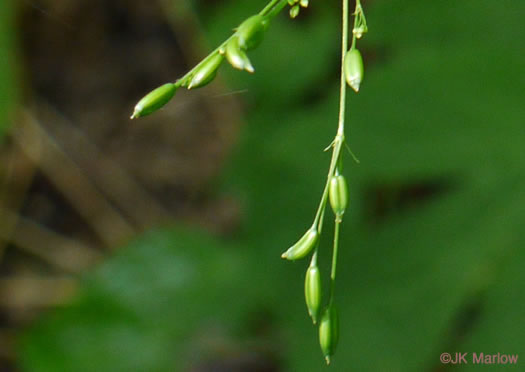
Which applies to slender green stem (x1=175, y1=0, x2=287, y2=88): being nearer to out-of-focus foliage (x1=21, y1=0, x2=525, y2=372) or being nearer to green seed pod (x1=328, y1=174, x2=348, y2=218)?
green seed pod (x1=328, y1=174, x2=348, y2=218)

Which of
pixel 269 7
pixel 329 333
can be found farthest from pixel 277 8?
pixel 329 333

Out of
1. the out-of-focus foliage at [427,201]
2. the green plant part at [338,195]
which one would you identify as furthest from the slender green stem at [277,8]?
the out-of-focus foliage at [427,201]

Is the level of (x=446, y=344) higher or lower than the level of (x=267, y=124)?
lower

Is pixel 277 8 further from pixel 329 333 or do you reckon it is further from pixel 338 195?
pixel 329 333

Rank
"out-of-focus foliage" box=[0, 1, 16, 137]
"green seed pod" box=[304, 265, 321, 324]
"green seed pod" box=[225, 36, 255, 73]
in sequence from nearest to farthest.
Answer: "green seed pod" box=[225, 36, 255, 73], "green seed pod" box=[304, 265, 321, 324], "out-of-focus foliage" box=[0, 1, 16, 137]

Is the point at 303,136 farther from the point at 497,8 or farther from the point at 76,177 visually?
the point at 76,177

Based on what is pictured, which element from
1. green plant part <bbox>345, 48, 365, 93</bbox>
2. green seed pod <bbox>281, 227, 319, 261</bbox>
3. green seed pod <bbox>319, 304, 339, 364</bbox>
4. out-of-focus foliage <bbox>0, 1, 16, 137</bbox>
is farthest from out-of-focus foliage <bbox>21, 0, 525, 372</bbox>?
green plant part <bbox>345, 48, 365, 93</bbox>

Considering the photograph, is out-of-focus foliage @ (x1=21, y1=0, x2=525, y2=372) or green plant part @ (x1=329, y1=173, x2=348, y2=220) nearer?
green plant part @ (x1=329, y1=173, x2=348, y2=220)

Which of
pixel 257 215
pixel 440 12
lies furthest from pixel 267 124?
pixel 440 12
